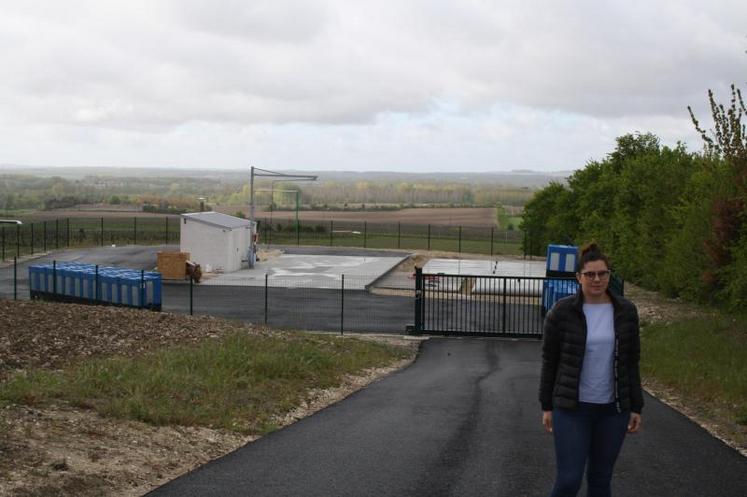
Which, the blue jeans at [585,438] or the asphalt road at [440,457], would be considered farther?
the asphalt road at [440,457]

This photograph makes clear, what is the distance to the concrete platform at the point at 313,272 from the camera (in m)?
41.2

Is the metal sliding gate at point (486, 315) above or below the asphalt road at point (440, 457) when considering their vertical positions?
below

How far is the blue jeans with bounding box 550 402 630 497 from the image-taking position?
6168mm

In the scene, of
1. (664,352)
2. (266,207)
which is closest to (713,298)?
(664,352)

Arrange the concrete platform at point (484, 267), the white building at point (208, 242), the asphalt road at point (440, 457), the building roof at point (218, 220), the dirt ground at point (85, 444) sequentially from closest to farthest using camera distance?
the dirt ground at point (85, 444) < the asphalt road at point (440, 457) < the white building at point (208, 242) < the building roof at point (218, 220) < the concrete platform at point (484, 267)

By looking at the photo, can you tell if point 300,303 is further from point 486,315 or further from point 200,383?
point 200,383

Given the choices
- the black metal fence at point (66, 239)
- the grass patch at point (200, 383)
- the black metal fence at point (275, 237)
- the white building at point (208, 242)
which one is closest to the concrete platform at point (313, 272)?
the white building at point (208, 242)

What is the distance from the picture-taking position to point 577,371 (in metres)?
6.12

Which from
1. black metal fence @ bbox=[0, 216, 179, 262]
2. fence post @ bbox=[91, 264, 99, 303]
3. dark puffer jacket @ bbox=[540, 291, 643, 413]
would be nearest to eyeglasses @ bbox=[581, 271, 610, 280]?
dark puffer jacket @ bbox=[540, 291, 643, 413]

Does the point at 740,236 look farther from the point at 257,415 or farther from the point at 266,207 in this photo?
the point at 266,207

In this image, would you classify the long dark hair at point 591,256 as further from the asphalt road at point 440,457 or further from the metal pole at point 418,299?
the metal pole at point 418,299

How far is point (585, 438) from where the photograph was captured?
6.20 metres

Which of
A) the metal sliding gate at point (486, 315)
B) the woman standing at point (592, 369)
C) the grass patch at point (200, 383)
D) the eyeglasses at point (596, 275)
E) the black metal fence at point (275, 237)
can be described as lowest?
the black metal fence at point (275, 237)

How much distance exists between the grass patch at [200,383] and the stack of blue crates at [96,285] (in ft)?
39.0
